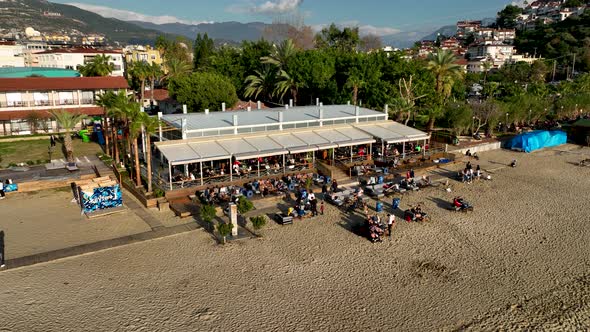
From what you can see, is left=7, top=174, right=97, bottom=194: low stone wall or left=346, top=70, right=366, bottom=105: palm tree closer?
left=7, top=174, right=97, bottom=194: low stone wall

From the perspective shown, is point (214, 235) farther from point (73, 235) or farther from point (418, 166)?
point (418, 166)

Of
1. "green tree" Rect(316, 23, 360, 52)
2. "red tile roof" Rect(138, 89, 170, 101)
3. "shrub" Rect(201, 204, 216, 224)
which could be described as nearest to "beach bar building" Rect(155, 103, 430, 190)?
"shrub" Rect(201, 204, 216, 224)

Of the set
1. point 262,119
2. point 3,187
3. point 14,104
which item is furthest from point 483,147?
point 14,104

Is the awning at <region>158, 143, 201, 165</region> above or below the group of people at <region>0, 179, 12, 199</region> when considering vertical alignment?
above

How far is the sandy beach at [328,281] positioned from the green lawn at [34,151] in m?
19.1

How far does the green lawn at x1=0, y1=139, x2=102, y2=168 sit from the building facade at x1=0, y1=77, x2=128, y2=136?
3.93 m

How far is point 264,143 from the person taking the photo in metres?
26.1

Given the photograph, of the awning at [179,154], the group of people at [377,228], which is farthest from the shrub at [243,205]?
the group of people at [377,228]

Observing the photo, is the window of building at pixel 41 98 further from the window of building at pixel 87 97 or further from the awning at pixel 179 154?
the awning at pixel 179 154

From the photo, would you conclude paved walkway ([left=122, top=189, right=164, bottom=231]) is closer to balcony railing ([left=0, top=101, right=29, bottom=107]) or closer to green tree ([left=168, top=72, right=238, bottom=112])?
green tree ([left=168, top=72, right=238, bottom=112])

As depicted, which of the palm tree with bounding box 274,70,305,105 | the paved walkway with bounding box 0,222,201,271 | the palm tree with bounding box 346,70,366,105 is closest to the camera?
the paved walkway with bounding box 0,222,201,271

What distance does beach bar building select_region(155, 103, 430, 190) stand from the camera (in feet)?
78.2

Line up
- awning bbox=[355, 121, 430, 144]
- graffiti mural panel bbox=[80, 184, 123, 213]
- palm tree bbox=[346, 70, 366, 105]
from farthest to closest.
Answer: palm tree bbox=[346, 70, 366, 105] → awning bbox=[355, 121, 430, 144] → graffiti mural panel bbox=[80, 184, 123, 213]

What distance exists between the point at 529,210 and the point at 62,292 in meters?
21.8
